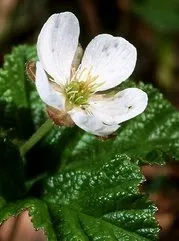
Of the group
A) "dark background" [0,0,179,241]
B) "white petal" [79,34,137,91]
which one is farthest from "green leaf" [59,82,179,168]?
"dark background" [0,0,179,241]

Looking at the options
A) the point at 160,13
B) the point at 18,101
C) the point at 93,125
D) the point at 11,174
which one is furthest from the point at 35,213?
the point at 160,13

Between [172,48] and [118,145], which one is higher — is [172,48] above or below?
below

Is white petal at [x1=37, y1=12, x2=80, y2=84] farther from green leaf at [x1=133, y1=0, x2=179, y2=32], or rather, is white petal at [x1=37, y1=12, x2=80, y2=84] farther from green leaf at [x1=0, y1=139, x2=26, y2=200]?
green leaf at [x1=133, y1=0, x2=179, y2=32]

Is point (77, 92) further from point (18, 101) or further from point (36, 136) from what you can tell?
point (18, 101)

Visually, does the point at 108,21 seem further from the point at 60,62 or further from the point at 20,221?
the point at 60,62

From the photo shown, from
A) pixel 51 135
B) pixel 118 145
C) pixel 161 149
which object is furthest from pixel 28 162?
pixel 161 149

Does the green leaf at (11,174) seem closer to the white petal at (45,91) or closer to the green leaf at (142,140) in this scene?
the green leaf at (142,140)
